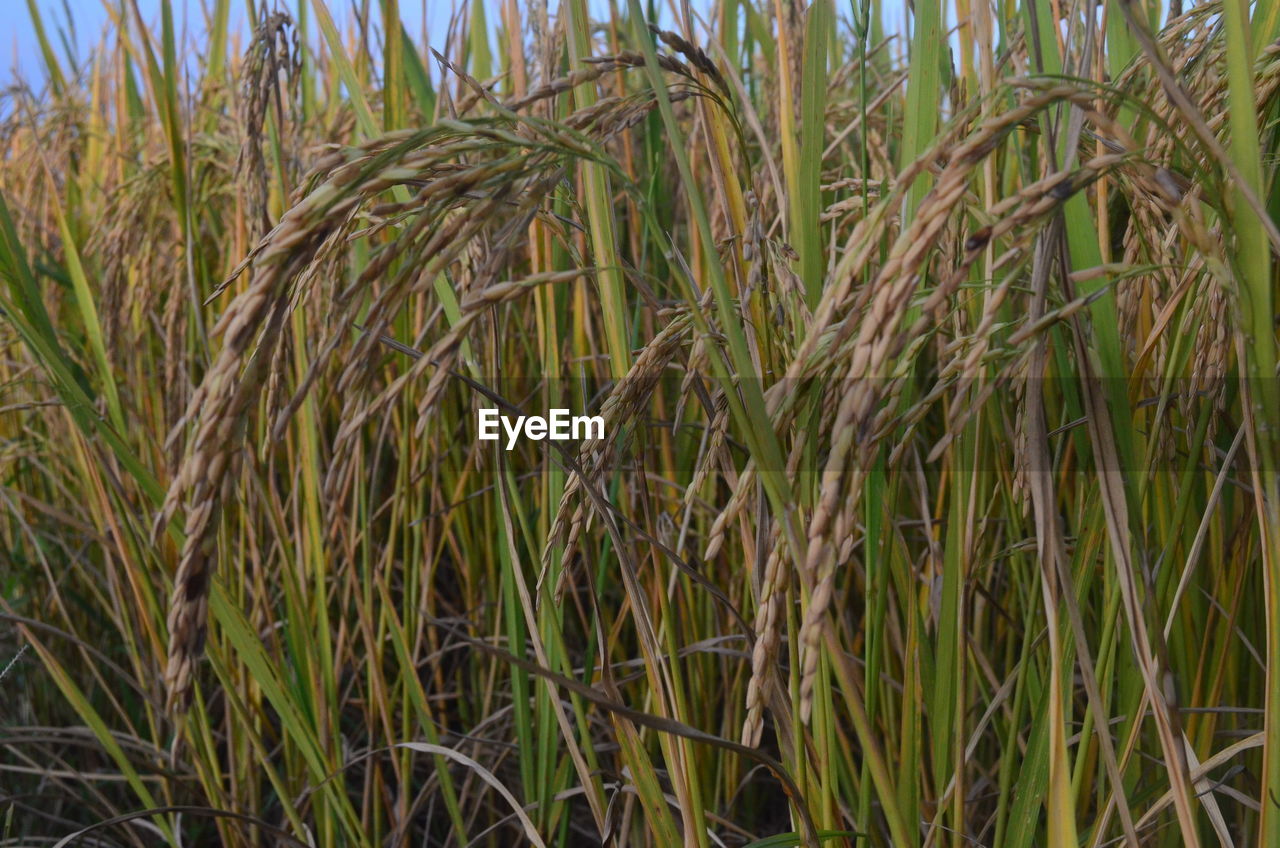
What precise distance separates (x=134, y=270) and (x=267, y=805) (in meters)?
0.89

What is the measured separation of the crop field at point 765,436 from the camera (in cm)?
44

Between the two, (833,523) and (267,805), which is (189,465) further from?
(267,805)

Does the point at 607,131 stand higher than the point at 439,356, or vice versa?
the point at 607,131

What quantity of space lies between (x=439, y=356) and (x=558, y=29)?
53 cm

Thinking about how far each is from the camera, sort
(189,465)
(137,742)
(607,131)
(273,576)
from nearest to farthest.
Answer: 1. (189,465)
2. (607,131)
3. (137,742)
4. (273,576)

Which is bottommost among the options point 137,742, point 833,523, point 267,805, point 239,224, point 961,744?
point 267,805

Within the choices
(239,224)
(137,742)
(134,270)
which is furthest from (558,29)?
(134,270)

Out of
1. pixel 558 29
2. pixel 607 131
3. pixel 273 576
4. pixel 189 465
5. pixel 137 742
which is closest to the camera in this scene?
pixel 189 465

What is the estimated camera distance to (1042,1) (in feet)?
2.09

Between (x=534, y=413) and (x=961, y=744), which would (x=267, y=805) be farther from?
(x=961, y=744)

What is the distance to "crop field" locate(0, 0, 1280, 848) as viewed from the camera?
443 millimetres

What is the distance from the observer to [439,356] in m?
0.42

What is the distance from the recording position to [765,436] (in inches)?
19.0

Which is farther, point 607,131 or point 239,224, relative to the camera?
point 239,224
